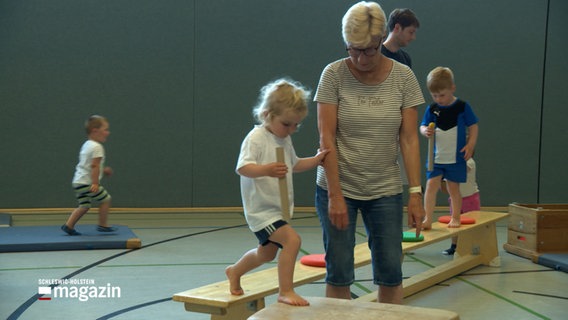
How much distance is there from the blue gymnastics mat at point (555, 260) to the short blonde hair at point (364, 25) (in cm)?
313

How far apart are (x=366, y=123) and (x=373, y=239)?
1.55 feet

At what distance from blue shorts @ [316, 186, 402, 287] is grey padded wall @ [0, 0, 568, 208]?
5121 millimetres

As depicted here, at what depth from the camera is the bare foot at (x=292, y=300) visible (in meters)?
2.65

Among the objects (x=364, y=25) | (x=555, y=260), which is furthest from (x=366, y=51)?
(x=555, y=260)

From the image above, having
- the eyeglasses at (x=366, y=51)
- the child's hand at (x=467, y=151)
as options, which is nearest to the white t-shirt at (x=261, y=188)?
the eyeglasses at (x=366, y=51)

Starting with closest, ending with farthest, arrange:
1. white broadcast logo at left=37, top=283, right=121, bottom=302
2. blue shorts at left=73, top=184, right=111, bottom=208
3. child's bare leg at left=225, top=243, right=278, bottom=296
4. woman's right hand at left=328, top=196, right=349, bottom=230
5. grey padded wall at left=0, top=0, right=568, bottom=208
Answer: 1. woman's right hand at left=328, top=196, right=349, bottom=230
2. child's bare leg at left=225, top=243, right=278, bottom=296
3. white broadcast logo at left=37, top=283, right=121, bottom=302
4. blue shorts at left=73, top=184, right=111, bottom=208
5. grey padded wall at left=0, top=0, right=568, bottom=208

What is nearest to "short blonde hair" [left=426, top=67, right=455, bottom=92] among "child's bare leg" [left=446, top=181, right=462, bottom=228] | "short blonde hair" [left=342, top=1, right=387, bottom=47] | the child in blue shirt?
the child in blue shirt

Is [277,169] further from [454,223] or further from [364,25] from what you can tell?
[454,223]

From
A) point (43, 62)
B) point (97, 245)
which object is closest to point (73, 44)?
point (43, 62)

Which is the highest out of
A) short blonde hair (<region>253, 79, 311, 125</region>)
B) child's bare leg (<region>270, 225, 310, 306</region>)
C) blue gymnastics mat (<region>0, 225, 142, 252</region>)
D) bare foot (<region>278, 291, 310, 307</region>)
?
short blonde hair (<region>253, 79, 311, 125</region>)

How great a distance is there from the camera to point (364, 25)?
2529 millimetres

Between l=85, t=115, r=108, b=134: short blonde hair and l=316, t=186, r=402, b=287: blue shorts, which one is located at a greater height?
l=85, t=115, r=108, b=134: short blonde hair

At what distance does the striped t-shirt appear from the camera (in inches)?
106

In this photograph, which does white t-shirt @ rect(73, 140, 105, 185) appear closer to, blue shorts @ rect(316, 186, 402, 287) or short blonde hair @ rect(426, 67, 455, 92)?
short blonde hair @ rect(426, 67, 455, 92)
